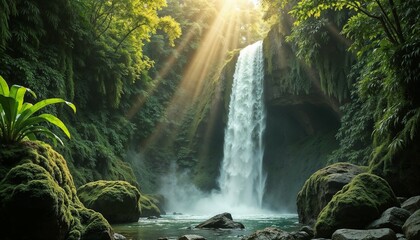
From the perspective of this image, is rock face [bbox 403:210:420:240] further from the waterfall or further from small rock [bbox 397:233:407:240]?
the waterfall

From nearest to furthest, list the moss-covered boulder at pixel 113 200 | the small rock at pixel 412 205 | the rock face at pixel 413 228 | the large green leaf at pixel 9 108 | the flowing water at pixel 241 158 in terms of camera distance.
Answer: the rock face at pixel 413 228 → the large green leaf at pixel 9 108 → the small rock at pixel 412 205 → the moss-covered boulder at pixel 113 200 → the flowing water at pixel 241 158

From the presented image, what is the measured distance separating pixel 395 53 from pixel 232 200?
1480 centimetres

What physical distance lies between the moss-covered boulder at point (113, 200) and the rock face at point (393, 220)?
283 inches

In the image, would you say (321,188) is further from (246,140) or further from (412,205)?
(246,140)

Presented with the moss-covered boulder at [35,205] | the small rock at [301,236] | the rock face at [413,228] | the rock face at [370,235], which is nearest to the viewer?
the moss-covered boulder at [35,205]

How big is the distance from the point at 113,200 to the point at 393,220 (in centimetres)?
761

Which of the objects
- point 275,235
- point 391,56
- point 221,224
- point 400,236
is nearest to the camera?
point 400,236

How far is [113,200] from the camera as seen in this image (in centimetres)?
1076

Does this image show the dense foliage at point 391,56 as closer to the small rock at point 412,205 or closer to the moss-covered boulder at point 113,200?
the small rock at point 412,205

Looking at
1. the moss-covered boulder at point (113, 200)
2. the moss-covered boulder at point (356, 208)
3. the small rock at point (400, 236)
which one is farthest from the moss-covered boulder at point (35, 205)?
the moss-covered boulder at point (113, 200)

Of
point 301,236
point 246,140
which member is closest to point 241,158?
point 246,140

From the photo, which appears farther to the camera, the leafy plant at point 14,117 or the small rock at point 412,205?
the small rock at point 412,205

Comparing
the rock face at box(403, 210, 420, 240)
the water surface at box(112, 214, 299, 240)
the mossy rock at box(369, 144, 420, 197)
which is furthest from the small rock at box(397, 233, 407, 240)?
the water surface at box(112, 214, 299, 240)

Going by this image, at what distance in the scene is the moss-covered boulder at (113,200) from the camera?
10.7m
